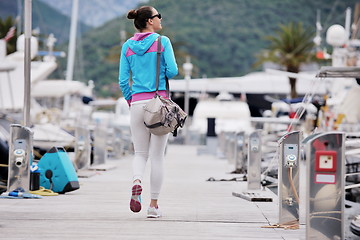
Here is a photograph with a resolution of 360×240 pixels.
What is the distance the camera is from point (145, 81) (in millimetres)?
8328

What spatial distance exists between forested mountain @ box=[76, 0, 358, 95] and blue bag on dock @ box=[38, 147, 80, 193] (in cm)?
9569

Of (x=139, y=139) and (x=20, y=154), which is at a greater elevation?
(x=139, y=139)

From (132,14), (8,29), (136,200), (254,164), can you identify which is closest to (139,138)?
(136,200)

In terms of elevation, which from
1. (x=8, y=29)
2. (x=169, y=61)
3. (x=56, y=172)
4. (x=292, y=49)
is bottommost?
(x=56, y=172)

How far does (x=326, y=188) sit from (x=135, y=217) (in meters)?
2.92

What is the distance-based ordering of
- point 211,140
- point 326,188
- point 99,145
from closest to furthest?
1. point 326,188
2. point 99,145
3. point 211,140

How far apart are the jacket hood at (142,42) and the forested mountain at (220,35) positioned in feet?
323

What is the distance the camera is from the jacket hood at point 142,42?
8352mm

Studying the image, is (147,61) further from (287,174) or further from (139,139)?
(287,174)

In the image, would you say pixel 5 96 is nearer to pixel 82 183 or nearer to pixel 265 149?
pixel 265 149

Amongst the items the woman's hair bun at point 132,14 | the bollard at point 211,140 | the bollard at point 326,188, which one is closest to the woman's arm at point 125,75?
the woman's hair bun at point 132,14

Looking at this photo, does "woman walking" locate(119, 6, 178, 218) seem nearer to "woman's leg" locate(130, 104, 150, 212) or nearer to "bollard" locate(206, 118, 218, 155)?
"woman's leg" locate(130, 104, 150, 212)

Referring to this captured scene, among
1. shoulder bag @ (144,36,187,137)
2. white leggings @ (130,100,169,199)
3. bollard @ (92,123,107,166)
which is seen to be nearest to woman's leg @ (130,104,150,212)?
white leggings @ (130,100,169,199)

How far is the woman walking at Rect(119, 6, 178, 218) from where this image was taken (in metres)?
8.33
